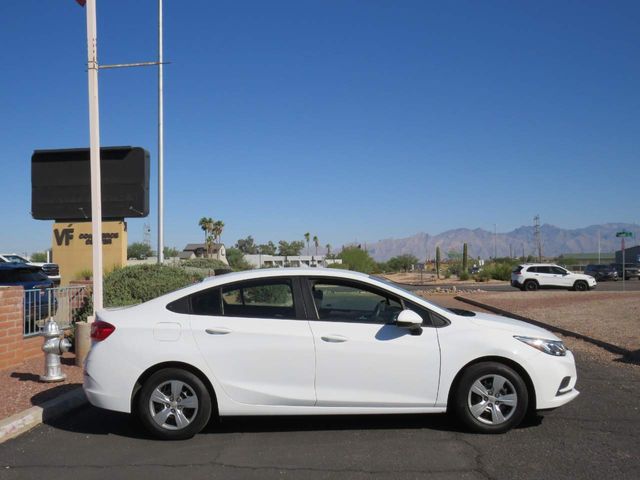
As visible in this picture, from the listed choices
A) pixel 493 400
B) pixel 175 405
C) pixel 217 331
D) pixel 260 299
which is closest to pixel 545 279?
pixel 493 400

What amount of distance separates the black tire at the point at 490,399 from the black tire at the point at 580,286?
103ft

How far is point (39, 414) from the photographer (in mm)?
6484

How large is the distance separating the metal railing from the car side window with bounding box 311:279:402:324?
6.02 metres

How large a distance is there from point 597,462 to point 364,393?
79.6 inches

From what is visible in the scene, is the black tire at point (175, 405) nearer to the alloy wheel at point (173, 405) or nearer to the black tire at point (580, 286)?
the alloy wheel at point (173, 405)

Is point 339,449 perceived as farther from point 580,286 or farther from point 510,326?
point 580,286

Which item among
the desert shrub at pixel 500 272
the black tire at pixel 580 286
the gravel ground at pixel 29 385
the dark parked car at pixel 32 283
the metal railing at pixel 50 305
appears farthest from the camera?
the desert shrub at pixel 500 272

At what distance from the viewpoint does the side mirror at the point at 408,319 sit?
224 inches

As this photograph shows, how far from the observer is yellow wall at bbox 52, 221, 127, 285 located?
52.6ft

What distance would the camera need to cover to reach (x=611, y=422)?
621cm

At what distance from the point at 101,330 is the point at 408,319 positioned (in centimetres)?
294

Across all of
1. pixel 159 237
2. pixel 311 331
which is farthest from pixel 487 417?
pixel 159 237

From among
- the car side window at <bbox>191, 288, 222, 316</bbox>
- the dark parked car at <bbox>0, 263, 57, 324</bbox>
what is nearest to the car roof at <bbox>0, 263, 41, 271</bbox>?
the dark parked car at <bbox>0, 263, 57, 324</bbox>

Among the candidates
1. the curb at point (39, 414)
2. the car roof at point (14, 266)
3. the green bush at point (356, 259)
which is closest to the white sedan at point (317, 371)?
the curb at point (39, 414)
